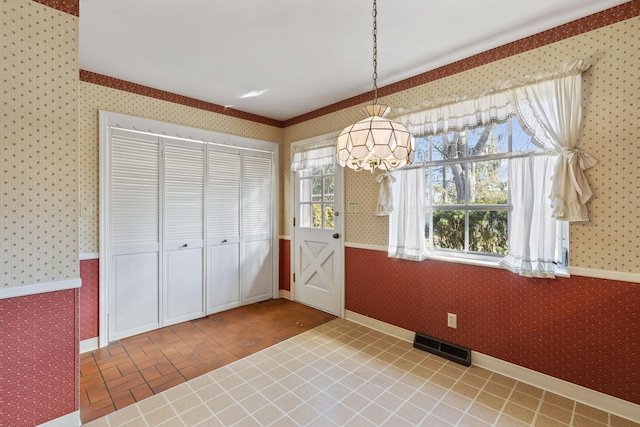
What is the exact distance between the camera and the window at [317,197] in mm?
3757

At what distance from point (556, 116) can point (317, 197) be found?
8.23ft

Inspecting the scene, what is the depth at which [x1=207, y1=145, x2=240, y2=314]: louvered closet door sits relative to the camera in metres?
3.67

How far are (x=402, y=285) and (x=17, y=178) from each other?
9.66 feet

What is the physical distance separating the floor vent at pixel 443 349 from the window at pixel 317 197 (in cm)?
157

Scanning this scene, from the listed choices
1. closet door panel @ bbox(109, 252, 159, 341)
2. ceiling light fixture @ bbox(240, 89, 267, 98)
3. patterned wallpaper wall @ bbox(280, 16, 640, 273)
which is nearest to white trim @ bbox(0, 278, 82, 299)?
closet door panel @ bbox(109, 252, 159, 341)

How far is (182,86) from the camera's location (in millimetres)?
3145

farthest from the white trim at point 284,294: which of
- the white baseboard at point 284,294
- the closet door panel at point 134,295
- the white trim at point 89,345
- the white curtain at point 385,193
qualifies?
the white trim at point 89,345

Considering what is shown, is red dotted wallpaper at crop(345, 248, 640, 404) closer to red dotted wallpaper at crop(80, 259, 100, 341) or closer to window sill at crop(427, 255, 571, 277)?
window sill at crop(427, 255, 571, 277)

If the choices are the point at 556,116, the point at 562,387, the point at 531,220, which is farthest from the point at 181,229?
the point at 562,387

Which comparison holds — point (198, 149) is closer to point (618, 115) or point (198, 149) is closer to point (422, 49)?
point (422, 49)

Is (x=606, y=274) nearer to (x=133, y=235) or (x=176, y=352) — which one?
(x=176, y=352)

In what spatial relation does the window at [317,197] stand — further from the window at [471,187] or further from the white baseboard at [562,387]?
the white baseboard at [562,387]

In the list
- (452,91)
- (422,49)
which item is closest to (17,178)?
(422,49)

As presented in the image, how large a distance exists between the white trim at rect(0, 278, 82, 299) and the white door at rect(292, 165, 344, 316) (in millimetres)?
2465
